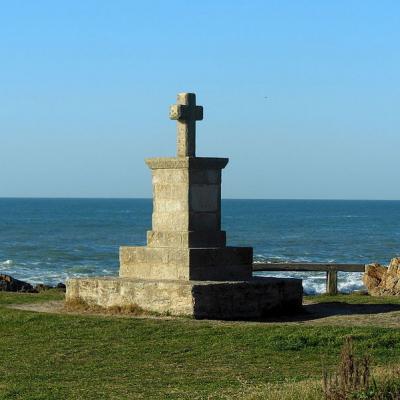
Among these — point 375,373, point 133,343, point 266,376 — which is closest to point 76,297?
point 133,343

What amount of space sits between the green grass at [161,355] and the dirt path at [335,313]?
2.92 feet

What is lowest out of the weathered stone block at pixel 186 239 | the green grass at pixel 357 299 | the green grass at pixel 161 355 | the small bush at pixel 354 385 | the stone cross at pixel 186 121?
the green grass at pixel 161 355

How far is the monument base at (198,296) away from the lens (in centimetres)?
1838

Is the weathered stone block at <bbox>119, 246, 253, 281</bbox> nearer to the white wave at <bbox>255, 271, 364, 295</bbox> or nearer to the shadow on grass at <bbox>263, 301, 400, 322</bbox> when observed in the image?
the shadow on grass at <bbox>263, 301, 400, 322</bbox>

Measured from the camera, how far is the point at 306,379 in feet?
42.4

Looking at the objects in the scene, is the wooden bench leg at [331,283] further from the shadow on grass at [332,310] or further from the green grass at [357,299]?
the shadow on grass at [332,310]

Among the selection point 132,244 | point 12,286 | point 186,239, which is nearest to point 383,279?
point 186,239

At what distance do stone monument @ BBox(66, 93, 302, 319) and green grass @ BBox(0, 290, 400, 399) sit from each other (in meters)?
0.93

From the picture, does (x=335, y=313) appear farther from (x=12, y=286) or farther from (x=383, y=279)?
(x=12, y=286)

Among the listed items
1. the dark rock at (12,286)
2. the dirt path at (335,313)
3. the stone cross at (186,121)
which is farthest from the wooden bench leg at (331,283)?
the dark rock at (12,286)

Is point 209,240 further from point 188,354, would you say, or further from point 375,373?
point 375,373

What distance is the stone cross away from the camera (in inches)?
787

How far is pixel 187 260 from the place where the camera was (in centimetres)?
1909

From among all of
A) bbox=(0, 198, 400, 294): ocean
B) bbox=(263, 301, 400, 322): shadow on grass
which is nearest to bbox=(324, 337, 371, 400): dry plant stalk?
bbox=(263, 301, 400, 322): shadow on grass
